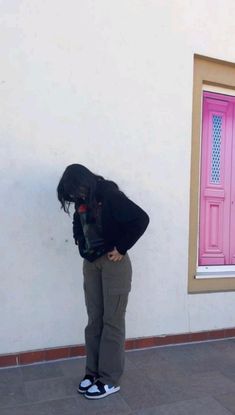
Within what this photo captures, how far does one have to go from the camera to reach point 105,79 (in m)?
3.91

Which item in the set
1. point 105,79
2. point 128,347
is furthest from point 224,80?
point 128,347

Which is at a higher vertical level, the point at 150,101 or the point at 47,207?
the point at 150,101

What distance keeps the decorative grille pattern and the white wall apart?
548 mm

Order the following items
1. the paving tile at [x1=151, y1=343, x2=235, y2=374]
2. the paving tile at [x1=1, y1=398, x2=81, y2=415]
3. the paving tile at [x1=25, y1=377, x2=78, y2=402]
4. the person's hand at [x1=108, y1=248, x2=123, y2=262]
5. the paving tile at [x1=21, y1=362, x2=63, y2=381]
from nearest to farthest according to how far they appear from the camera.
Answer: the paving tile at [x1=1, y1=398, x2=81, y2=415] < the person's hand at [x1=108, y1=248, x2=123, y2=262] < the paving tile at [x1=25, y1=377, x2=78, y2=402] < the paving tile at [x1=21, y1=362, x2=63, y2=381] < the paving tile at [x1=151, y1=343, x2=235, y2=374]

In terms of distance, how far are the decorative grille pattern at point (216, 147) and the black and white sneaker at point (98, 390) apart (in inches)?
100

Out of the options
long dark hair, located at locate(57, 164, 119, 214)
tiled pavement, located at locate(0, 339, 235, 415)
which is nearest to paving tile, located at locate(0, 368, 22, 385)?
tiled pavement, located at locate(0, 339, 235, 415)

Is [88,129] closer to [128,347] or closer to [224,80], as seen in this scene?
[224,80]

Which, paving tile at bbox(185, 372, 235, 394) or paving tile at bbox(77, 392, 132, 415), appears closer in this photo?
paving tile at bbox(77, 392, 132, 415)

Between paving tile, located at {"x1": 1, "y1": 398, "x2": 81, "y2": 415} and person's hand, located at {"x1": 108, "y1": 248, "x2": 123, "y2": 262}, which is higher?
person's hand, located at {"x1": 108, "y1": 248, "x2": 123, "y2": 262}

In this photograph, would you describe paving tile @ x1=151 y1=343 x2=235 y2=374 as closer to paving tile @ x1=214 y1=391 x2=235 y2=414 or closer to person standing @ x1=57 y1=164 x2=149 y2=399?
paving tile @ x1=214 y1=391 x2=235 y2=414

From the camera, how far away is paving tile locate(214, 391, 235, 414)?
121 inches

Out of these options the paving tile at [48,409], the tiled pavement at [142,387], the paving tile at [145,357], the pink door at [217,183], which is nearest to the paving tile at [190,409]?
the tiled pavement at [142,387]

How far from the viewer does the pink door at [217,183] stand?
4.70m

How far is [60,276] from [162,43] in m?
2.42
